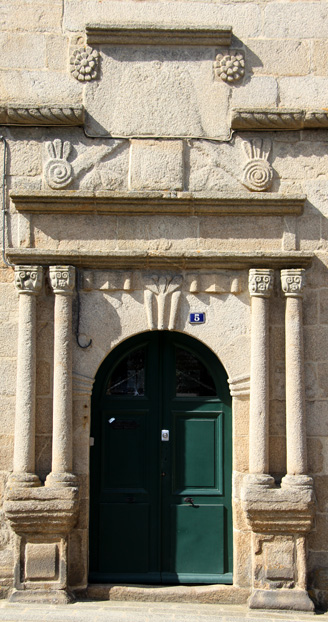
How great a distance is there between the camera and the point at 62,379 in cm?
612

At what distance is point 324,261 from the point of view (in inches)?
251

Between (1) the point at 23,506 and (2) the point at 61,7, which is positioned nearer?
(1) the point at 23,506

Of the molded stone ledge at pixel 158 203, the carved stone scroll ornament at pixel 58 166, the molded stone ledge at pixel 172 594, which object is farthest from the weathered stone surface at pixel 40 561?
the carved stone scroll ornament at pixel 58 166

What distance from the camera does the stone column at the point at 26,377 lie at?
239 inches

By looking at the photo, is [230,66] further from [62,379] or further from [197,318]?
[62,379]

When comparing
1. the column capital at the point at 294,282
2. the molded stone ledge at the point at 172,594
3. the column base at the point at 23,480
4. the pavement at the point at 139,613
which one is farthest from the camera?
the column capital at the point at 294,282

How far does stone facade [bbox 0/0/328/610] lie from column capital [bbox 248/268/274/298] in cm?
2

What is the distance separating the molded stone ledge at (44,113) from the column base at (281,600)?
14.0ft

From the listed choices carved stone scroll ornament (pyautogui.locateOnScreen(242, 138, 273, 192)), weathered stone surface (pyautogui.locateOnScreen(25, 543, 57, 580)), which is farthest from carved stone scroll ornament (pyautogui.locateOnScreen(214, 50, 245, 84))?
weathered stone surface (pyautogui.locateOnScreen(25, 543, 57, 580))

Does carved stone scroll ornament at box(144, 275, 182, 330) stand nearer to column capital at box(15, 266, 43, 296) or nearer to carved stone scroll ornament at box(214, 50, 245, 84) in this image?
column capital at box(15, 266, 43, 296)

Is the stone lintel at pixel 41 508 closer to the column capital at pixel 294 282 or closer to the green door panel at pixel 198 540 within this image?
the green door panel at pixel 198 540

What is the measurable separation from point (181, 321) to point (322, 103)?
2.30m

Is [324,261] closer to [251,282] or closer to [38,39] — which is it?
[251,282]

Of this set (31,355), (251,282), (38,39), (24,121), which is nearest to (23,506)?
(31,355)
